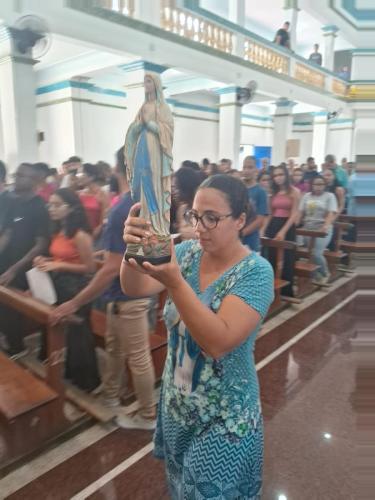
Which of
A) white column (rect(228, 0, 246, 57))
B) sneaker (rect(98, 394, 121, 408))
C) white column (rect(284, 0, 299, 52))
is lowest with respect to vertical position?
sneaker (rect(98, 394, 121, 408))

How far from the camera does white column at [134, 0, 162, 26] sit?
593 centimetres

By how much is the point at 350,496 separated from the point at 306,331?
1.85 m

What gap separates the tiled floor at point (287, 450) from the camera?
6.15 ft

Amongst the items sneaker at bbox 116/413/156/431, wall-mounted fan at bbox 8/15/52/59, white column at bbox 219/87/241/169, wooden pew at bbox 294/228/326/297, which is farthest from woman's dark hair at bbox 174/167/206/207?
white column at bbox 219/87/241/169

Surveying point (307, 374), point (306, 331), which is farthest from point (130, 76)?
point (307, 374)

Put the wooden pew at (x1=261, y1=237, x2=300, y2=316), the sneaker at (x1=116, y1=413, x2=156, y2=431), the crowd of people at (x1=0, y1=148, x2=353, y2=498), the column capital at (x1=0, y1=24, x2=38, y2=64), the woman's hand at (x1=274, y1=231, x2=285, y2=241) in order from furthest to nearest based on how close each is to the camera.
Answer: the column capital at (x1=0, y1=24, x2=38, y2=64), the woman's hand at (x1=274, y1=231, x2=285, y2=241), the wooden pew at (x1=261, y1=237, x2=300, y2=316), the sneaker at (x1=116, y1=413, x2=156, y2=431), the crowd of people at (x1=0, y1=148, x2=353, y2=498)

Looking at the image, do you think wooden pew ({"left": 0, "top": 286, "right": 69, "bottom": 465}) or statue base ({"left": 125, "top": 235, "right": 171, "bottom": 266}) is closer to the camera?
statue base ({"left": 125, "top": 235, "right": 171, "bottom": 266})

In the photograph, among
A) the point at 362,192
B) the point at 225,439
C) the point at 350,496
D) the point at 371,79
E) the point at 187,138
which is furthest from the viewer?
the point at 187,138

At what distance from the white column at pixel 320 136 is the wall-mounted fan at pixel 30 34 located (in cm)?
922

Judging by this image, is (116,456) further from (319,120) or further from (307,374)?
(319,120)

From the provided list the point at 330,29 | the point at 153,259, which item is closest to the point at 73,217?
the point at 153,259

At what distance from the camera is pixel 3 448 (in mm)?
2094

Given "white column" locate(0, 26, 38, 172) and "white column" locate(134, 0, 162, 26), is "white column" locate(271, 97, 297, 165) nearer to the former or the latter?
"white column" locate(134, 0, 162, 26)

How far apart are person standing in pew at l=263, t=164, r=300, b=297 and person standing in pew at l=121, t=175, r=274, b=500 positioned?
3.07 m
